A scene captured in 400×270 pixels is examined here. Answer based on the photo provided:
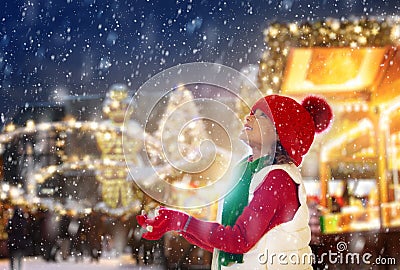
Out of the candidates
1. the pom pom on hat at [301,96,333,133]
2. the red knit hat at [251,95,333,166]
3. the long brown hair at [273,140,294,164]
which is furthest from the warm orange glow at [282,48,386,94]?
the long brown hair at [273,140,294,164]

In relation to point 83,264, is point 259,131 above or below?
above

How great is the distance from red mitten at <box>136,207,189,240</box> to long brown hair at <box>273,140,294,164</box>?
551mm

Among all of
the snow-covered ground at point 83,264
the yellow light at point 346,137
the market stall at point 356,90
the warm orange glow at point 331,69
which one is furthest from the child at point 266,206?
the yellow light at point 346,137

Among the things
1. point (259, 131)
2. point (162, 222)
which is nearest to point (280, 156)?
point (259, 131)

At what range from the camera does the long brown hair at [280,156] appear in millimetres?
2806

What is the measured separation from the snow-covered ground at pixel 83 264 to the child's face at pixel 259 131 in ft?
22.5

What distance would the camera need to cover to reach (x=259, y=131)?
2893 millimetres

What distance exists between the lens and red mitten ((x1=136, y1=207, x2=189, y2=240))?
2.48 m

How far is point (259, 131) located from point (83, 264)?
27.8 ft

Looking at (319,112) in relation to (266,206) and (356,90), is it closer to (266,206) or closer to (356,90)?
(266,206)

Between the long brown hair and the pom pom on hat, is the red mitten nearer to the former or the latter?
the long brown hair

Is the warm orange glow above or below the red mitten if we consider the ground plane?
above

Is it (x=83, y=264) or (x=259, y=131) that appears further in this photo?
(x=83, y=264)

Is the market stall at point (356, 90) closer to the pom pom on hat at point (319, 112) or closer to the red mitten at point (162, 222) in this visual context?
the pom pom on hat at point (319, 112)
